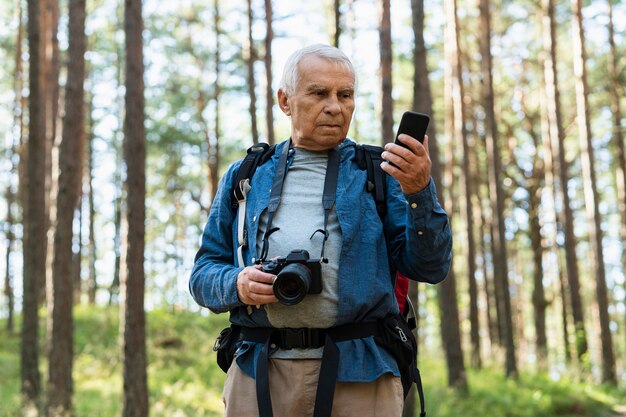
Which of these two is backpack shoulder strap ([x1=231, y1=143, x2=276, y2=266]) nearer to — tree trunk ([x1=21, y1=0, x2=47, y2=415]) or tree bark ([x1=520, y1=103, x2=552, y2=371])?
tree trunk ([x1=21, y1=0, x2=47, y2=415])

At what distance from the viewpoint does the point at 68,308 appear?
1111 centimetres

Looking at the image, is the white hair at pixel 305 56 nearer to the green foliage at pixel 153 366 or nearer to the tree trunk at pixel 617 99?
the green foliage at pixel 153 366

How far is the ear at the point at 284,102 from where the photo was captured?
10.3 ft

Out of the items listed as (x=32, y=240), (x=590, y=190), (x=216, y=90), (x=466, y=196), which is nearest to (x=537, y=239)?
(x=590, y=190)

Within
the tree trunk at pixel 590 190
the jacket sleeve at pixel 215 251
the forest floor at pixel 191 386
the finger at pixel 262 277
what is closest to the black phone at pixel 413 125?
the finger at pixel 262 277

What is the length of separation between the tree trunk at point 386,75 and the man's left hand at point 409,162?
7.05 metres

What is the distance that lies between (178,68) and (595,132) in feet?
49.1

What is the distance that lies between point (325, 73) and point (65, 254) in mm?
8805

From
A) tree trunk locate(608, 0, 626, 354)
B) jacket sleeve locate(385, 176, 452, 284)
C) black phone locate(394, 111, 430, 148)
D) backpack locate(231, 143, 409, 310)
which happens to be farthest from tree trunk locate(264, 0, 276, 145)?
black phone locate(394, 111, 430, 148)

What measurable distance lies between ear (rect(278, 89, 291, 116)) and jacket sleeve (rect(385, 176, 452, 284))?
0.59 m

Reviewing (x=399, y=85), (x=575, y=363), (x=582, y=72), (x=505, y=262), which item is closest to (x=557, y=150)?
(x=582, y=72)

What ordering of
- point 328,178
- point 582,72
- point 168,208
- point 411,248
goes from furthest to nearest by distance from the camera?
point 168,208
point 582,72
point 328,178
point 411,248

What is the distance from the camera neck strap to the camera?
2.81m

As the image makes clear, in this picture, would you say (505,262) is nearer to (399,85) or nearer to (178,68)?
(399,85)
